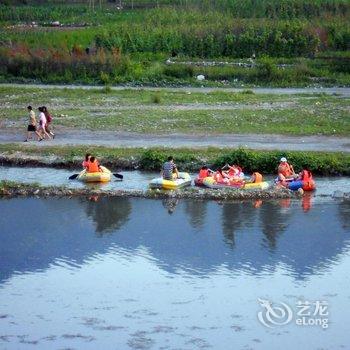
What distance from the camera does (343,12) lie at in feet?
223

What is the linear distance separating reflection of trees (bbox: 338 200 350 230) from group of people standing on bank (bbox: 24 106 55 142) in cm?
1239

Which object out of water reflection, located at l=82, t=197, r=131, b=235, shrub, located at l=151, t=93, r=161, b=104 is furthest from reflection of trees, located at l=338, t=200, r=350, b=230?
shrub, located at l=151, t=93, r=161, b=104

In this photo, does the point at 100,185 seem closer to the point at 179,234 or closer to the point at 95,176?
the point at 95,176

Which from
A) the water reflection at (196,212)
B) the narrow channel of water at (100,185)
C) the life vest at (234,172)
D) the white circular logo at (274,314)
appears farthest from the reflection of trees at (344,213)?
the white circular logo at (274,314)

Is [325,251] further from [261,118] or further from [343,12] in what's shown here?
[343,12]

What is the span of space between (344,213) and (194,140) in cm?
969

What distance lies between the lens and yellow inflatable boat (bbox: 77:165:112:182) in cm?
3195

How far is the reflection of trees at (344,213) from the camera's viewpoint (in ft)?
91.5

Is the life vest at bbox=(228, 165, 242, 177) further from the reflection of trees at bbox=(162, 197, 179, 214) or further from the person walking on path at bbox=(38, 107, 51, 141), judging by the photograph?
the person walking on path at bbox=(38, 107, 51, 141)

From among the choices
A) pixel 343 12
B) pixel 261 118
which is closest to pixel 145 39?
pixel 343 12

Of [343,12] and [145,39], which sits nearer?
[145,39]

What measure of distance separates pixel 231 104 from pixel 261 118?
4.26 metres

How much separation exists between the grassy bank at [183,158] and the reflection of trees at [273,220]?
3197 mm
